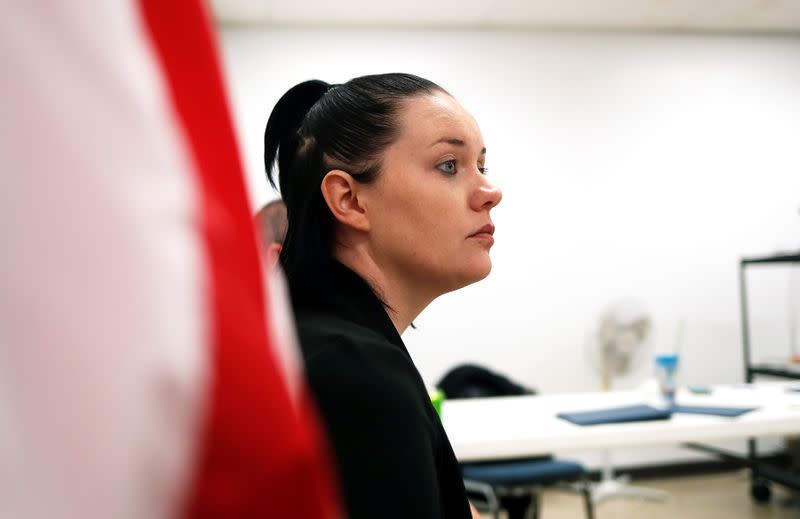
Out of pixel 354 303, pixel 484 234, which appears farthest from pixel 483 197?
pixel 354 303

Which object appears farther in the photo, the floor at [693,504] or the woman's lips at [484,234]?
the floor at [693,504]

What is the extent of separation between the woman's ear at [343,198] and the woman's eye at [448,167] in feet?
0.48

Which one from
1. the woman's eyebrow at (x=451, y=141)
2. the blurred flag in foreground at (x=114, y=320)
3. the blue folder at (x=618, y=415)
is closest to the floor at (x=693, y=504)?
the blue folder at (x=618, y=415)

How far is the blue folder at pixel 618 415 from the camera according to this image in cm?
212

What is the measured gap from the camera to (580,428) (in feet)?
6.80

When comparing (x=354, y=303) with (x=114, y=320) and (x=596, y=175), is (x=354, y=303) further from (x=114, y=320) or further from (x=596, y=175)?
(x=596, y=175)

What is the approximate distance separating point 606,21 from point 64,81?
5.01 metres

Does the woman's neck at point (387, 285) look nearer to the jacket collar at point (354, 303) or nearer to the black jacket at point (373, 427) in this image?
the jacket collar at point (354, 303)

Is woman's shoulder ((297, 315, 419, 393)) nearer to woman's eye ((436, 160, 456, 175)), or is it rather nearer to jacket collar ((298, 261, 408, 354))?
jacket collar ((298, 261, 408, 354))

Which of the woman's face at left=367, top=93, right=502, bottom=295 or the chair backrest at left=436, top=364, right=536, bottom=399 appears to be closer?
the woman's face at left=367, top=93, right=502, bottom=295

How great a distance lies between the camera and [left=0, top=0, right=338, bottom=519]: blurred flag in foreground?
0.22 metres

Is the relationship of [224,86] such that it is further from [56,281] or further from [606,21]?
[606,21]

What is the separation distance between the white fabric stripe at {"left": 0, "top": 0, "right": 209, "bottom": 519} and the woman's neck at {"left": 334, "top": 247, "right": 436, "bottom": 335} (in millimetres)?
864

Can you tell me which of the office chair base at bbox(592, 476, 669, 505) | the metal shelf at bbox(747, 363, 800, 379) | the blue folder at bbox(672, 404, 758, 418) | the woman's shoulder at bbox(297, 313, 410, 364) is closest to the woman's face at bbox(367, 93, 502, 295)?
the woman's shoulder at bbox(297, 313, 410, 364)
